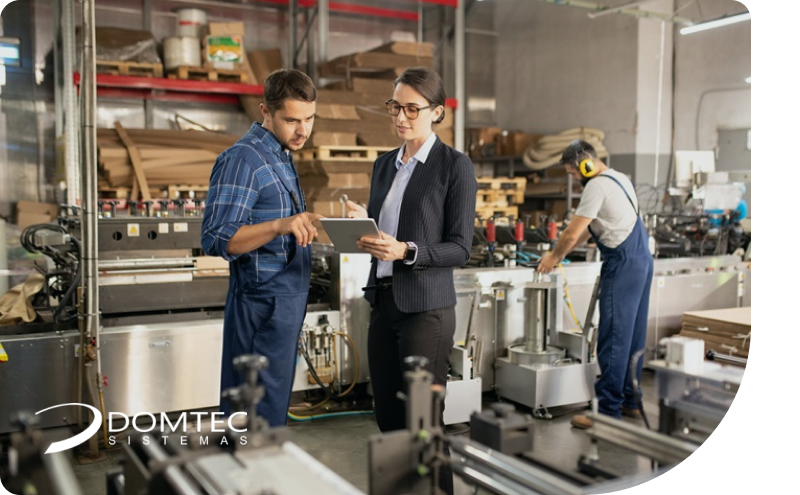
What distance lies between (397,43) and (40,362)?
14.6ft

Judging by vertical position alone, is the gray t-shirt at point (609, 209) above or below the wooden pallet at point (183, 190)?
below

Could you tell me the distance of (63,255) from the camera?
3.15 metres

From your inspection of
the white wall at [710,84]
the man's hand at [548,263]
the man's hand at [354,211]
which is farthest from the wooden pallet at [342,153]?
the man's hand at [354,211]

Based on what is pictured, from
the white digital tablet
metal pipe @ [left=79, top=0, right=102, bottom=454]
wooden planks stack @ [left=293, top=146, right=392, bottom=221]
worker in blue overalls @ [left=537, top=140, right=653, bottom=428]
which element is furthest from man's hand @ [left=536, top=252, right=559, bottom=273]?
wooden planks stack @ [left=293, top=146, right=392, bottom=221]

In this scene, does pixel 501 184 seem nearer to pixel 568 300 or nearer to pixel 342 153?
pixel 342 153

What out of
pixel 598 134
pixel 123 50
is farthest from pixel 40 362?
pixel 598 134

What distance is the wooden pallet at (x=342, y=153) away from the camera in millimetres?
5805

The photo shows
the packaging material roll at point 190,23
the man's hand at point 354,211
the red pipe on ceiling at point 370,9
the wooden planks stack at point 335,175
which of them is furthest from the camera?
the red pipe on ceiling at point 370,9

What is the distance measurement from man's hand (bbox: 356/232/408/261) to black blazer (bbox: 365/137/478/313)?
74 millimetres

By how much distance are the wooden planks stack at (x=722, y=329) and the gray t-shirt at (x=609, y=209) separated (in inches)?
34.2

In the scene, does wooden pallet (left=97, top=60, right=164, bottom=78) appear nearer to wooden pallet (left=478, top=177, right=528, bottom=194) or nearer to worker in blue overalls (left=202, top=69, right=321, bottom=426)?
wooden pallet (left=478, top=177, right=528, bottom=194)

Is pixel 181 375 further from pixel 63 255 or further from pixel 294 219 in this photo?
pixel 294 219

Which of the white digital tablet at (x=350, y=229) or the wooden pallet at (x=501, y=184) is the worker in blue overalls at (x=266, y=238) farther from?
the wooden pallet at (x=501, y=184)

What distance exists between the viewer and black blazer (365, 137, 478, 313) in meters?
1.95
